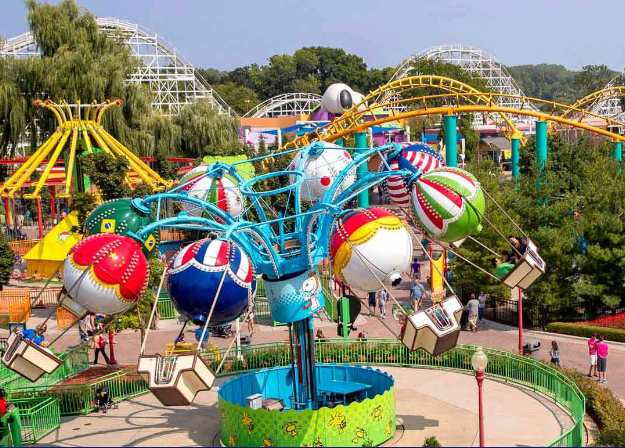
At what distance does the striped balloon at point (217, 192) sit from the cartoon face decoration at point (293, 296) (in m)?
1.81

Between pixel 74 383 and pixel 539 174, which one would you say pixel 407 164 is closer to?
pixel 74 383

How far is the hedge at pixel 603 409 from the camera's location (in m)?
16.1

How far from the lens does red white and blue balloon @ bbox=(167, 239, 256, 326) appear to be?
1398 centimetres

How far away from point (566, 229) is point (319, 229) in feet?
45.6

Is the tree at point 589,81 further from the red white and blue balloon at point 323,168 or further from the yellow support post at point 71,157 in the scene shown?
the red white and blue balloon at point 323,168

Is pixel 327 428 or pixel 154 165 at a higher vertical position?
pixel 154 165

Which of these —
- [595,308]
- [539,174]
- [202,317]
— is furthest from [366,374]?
[539,174]

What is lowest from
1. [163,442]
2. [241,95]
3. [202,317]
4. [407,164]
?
[163,442]

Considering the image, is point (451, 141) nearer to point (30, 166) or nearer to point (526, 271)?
point (30, 166)

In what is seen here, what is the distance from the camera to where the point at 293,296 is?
1641 cm

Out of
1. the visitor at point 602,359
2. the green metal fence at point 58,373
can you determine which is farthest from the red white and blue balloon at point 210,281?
the visitor at point 602,359

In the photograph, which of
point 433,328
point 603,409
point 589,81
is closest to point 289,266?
point 433,328

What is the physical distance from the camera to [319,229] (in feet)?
55.6

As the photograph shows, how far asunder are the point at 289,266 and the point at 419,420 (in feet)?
14.5
